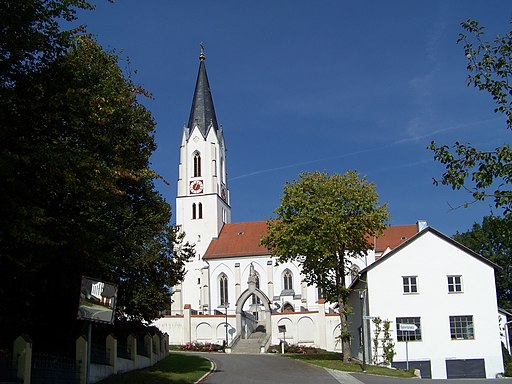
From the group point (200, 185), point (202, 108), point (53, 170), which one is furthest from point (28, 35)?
point (202, 108)

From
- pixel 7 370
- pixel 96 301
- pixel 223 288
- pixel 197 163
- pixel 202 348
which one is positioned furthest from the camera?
pixel 197 163

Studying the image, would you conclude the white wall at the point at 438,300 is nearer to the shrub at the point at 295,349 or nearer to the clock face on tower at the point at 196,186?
the shrub at the point at 295,349

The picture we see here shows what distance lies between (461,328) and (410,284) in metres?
3.76

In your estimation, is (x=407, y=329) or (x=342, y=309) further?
(x=342, y=309)

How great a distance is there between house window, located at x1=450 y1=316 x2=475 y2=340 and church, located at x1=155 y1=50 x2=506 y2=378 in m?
0.06

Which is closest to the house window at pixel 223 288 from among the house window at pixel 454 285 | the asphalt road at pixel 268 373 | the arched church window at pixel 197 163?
the arched church window at pixel 197 163

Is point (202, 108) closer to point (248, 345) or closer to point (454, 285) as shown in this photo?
point (248, 345)

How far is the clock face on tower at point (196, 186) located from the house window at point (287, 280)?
50.3ft

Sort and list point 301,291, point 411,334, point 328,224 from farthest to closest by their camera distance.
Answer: point 301,291 → point 411,334 → point 328,224

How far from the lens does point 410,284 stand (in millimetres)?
36500

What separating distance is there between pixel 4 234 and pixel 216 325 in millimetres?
44455

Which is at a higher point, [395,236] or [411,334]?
[395,236]

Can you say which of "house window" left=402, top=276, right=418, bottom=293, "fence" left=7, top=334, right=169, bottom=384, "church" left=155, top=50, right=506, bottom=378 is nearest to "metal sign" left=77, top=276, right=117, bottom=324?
"fence" left=7, top=334, right=169, bottom=384

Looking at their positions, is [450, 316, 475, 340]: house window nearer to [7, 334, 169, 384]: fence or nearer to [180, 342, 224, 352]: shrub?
[7, 334, 169, 384]: fence
